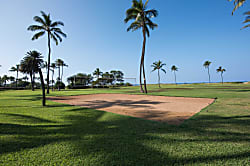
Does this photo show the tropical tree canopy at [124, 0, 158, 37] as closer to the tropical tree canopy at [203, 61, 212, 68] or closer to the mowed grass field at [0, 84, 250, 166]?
the mowed grass field at [0, 84, 250, 166]

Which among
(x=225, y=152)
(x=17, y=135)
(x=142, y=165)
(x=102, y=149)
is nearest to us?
(x=142, y=165)

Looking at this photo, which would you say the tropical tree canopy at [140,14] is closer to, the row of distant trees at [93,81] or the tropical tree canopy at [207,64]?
the row of distant trees at [93,81]

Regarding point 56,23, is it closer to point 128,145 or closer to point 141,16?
point 141,16

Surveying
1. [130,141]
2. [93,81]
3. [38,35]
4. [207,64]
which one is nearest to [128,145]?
[130,141]

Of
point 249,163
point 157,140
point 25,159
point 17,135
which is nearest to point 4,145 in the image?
point 17,135

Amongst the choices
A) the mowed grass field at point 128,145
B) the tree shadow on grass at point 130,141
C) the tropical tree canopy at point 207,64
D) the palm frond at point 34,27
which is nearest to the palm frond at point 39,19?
the palm frond at point 34,27

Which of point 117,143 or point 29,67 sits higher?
point 29,67

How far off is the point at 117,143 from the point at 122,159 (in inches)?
26.6

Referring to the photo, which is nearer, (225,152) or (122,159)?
(122,159)

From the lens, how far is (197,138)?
10.4 feet

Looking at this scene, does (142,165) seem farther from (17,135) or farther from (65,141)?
(17,135)

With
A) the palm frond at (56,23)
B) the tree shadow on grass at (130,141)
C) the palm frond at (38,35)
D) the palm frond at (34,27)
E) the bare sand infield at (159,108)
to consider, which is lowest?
the bare sand infield at (159,108)

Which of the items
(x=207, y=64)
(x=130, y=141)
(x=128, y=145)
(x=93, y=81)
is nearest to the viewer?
(x=128, y=145)

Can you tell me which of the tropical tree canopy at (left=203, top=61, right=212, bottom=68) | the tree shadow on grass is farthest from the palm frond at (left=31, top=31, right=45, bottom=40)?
the tropical tree canopy at (left=203, top=61, right=212, bottom=68)
